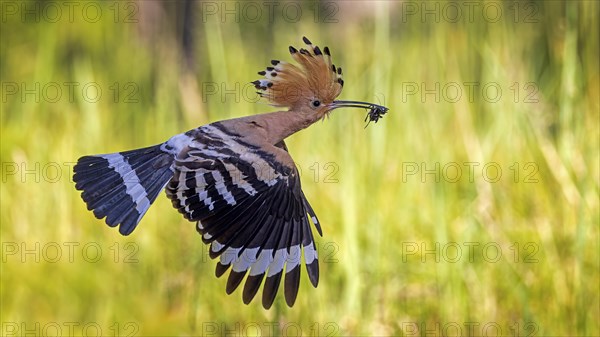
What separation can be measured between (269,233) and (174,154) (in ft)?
0.63

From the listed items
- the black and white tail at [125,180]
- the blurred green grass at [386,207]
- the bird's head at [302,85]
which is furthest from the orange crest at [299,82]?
the blurred green grass at [386,207]

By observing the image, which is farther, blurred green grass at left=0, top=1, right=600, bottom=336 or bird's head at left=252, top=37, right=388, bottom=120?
blurred green grass at left=0, top=1, right=600, bottom=336

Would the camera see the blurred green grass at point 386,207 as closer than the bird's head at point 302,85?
No

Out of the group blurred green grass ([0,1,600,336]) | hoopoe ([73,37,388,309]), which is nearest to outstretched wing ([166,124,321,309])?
hoopoe ([73,37,388,309])

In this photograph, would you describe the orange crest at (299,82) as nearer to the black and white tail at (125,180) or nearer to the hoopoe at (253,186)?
the hoopoe at (253,186)

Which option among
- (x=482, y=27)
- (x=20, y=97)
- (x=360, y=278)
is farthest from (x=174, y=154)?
(x=20, y=97)

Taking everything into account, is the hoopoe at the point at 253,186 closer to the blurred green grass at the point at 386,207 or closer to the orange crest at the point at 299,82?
the orange crest at the point at 299,82

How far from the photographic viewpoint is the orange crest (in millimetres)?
1523

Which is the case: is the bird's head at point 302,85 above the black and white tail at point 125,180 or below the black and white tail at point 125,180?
above

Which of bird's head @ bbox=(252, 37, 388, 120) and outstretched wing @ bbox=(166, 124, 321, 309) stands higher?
bird's head @ bbox=(252, 37, 388, 120)

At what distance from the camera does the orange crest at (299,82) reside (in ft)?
5.00

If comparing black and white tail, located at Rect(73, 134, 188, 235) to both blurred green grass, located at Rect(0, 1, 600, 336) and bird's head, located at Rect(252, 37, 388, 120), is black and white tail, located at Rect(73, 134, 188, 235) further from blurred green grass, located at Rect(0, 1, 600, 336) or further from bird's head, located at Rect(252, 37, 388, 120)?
blurred green grass, located at Rect(0, 1, 600, 336)

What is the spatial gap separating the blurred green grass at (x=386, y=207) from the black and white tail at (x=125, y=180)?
0.29 meters

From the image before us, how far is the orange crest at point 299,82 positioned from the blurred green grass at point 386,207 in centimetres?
35
